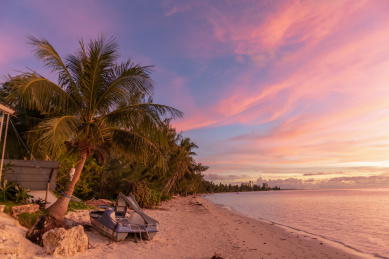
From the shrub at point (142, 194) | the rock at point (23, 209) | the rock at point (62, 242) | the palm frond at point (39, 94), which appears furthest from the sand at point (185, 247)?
the shrub at point (142, 194)

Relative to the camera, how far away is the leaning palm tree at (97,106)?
8.95 meters

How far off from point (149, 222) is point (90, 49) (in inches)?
282

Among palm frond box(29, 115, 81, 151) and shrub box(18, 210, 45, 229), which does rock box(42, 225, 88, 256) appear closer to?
shrub box(18, 210, 45, 229)

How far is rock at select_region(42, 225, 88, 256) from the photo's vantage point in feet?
19.4

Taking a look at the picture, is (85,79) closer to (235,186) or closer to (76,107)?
(76,107)

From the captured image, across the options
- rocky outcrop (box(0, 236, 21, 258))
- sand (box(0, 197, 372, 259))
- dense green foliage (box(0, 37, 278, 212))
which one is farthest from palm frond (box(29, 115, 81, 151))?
rocky outcrop (box(0, 236, 21, 258))

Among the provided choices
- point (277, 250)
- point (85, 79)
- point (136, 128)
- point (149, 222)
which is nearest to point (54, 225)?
point (149, 222)

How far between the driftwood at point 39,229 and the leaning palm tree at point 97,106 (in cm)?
198

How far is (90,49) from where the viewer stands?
962cm

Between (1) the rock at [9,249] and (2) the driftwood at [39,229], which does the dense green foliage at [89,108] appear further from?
(1) the rock at [9,249]

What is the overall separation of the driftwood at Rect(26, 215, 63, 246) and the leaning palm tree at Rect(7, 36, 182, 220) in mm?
1978

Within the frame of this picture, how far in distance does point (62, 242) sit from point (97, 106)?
541 centimetres

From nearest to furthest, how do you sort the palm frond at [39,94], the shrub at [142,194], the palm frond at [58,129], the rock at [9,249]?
the rock at [9,249] → the palm frond at [58,129] → the palm frond at [39,94] → the shrub at [142,194]

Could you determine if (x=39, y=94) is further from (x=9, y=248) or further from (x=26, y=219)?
(x=9, y=248)
